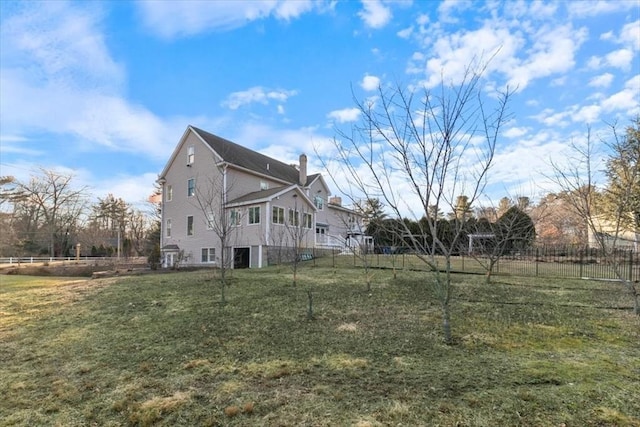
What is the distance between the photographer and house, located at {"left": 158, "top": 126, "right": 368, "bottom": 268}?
67.2ft

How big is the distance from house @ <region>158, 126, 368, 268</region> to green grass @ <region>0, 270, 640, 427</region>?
1128cm

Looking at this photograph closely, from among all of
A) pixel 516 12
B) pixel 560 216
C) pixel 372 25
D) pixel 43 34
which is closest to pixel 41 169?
pixel 43 34

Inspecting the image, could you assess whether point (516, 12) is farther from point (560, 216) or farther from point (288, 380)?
point (560, 216)

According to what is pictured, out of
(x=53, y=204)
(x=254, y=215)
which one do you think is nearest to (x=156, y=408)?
(x=254, y=215)

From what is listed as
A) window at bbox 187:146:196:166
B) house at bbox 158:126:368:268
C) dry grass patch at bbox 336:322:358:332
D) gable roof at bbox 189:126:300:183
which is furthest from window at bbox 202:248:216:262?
dry grass patch at bbox 336:322:358:332

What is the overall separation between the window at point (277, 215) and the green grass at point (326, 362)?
11.7 metres

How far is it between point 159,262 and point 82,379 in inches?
869

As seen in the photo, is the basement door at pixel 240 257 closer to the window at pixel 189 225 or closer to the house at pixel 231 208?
the house at pixel 231 208

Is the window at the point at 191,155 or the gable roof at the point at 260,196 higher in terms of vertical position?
the window at the point at 191,155

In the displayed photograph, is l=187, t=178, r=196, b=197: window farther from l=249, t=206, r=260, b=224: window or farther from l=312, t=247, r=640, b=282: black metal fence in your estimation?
l=312, t=247, r=640, b=282: black metal fence

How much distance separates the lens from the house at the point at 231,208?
20.5 metres

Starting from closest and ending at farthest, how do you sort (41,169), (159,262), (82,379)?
(82,379)
(159,262)
(41,169)

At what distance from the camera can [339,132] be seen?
5754mm

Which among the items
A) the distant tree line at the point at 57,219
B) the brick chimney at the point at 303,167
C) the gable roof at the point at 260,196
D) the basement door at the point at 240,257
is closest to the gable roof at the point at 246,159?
the brick chimney at the point at 303,167
